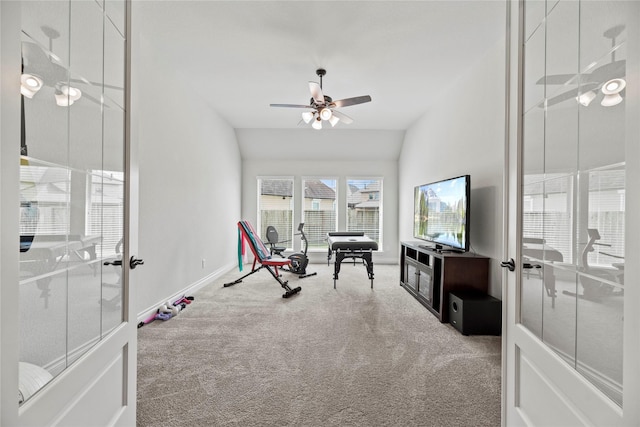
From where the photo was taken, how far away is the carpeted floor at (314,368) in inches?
63.0

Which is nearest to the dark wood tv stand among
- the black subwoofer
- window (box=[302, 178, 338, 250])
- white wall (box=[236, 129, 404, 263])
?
the black subwoofer

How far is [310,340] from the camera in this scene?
2496 millimetres

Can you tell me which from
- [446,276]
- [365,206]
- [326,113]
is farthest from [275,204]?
[446,276]

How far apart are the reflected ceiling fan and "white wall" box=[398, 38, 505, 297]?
2082mm

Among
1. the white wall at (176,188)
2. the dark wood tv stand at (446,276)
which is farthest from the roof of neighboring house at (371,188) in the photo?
the dark wood tv stand at (446,276)

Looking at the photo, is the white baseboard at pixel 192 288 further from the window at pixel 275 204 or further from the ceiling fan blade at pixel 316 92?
the ceiling fan blade at pixel 316 92

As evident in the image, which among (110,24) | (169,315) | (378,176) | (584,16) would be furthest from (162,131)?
(378,176)

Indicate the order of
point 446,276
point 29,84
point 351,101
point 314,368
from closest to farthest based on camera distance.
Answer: point 29,84
point 314,368
point 446,276
point 351,101

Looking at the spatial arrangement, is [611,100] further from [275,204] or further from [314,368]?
[275,204]

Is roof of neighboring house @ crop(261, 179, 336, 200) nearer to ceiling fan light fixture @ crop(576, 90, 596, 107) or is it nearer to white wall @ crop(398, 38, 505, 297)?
white wall @ crop(398, 38, 505, 297)

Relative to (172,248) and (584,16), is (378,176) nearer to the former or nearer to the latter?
(172,248)

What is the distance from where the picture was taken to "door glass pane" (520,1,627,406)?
2.61 feet

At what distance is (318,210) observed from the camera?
21.7ft

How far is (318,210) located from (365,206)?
106 centimetres
